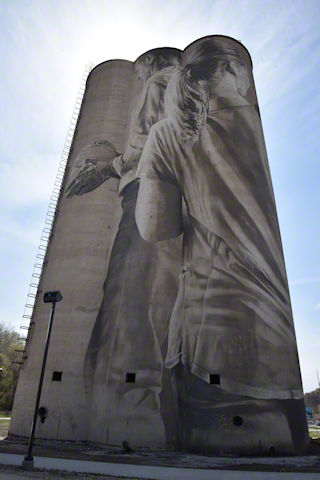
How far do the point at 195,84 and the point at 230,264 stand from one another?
52.9ft

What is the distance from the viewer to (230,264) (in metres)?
20.3

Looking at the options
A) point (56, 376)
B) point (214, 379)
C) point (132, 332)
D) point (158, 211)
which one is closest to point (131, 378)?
point (132, 332)

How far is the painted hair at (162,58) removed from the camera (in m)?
30.6

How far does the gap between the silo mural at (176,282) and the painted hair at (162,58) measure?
292 millimetres

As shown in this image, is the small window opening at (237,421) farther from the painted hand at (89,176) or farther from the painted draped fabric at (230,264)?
the painted hand at (89,176)

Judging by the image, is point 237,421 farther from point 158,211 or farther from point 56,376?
point 158,211

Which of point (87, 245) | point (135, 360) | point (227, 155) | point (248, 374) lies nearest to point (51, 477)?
point (135, 360)

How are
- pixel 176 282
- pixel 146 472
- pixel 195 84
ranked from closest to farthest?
1. pixel 146 472
2. pixel 176 282
3. pixel 195 84

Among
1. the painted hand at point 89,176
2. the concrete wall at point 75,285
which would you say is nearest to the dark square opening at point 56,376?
the concrete wall at point 75,285

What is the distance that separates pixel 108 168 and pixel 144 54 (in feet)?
41.9

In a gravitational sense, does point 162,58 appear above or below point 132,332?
above

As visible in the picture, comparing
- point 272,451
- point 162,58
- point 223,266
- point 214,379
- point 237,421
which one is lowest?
point 272,451

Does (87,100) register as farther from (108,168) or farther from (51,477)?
(51,477)

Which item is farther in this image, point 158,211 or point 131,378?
point 158,211
